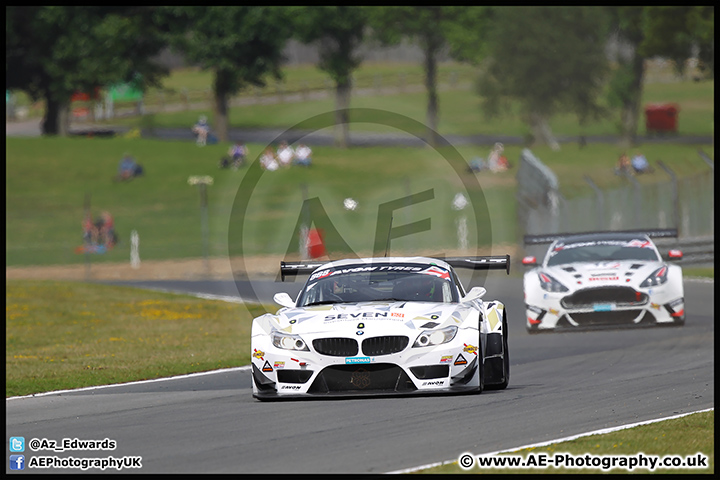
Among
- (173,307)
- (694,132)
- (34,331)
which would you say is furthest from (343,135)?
(34,331)

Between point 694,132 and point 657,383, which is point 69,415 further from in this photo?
point 694,132

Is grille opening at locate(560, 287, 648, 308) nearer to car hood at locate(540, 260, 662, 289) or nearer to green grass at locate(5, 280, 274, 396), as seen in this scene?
car hood at locate(540, 260, 662, 289)

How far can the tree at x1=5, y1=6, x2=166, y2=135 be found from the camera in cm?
6356

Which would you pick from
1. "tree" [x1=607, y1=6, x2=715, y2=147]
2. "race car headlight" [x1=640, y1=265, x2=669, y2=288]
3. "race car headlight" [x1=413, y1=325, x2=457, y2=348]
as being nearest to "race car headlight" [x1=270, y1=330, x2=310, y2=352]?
"race car headlight" [x1=413, y1=325, x2=457, y2=348]

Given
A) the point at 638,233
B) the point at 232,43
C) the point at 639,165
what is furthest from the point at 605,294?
the point at 232,43

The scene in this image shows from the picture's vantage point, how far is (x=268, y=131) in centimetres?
7062

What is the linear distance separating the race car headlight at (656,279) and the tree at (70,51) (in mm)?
50886

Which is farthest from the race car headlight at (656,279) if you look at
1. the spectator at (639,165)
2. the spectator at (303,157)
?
the spectator at (303,157)

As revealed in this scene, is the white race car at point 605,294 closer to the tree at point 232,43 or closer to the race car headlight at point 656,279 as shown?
the race car headlight at point 656,279

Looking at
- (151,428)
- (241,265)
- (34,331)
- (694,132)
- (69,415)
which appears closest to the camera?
(151,428)

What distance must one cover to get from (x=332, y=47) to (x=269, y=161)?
17.1 meters

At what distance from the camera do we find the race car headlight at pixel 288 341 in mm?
10055

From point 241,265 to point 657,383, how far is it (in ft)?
87.0

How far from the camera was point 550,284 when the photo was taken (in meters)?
16.5
